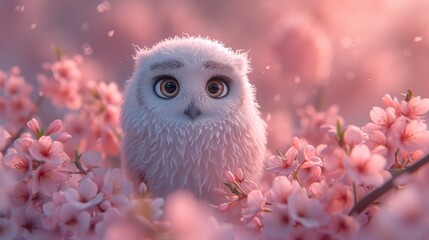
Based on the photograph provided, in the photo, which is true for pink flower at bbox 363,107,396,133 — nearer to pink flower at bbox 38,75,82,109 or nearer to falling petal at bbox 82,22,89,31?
pink flower at bbox 38,75,82,109

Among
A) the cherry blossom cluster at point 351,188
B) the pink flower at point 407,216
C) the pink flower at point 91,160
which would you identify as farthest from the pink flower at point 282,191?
the pink flower at point 91,160

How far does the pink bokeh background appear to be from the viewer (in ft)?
4.35

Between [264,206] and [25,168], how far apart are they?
11.1 inches

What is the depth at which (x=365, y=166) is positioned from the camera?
0.48 meters

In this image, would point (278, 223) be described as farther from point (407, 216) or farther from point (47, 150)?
point (47, 150)

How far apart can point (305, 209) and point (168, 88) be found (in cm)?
29

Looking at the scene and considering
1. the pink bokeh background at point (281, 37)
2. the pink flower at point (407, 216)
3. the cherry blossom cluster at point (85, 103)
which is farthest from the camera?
the pink bokeh background at point (281, 37)

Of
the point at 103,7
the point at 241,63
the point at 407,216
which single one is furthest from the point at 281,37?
the point at 407,216

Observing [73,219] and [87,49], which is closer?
[73,219]

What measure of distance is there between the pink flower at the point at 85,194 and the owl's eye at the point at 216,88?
0.22 m

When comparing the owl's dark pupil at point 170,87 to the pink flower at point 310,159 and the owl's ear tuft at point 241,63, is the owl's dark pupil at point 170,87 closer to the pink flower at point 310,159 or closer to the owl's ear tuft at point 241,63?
the owl's ear tuft at point 241,63

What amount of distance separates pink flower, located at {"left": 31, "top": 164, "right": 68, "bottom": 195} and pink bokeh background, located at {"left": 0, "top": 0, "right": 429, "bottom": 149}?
739 mm

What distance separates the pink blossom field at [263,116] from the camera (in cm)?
48

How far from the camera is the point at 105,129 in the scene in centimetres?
96
